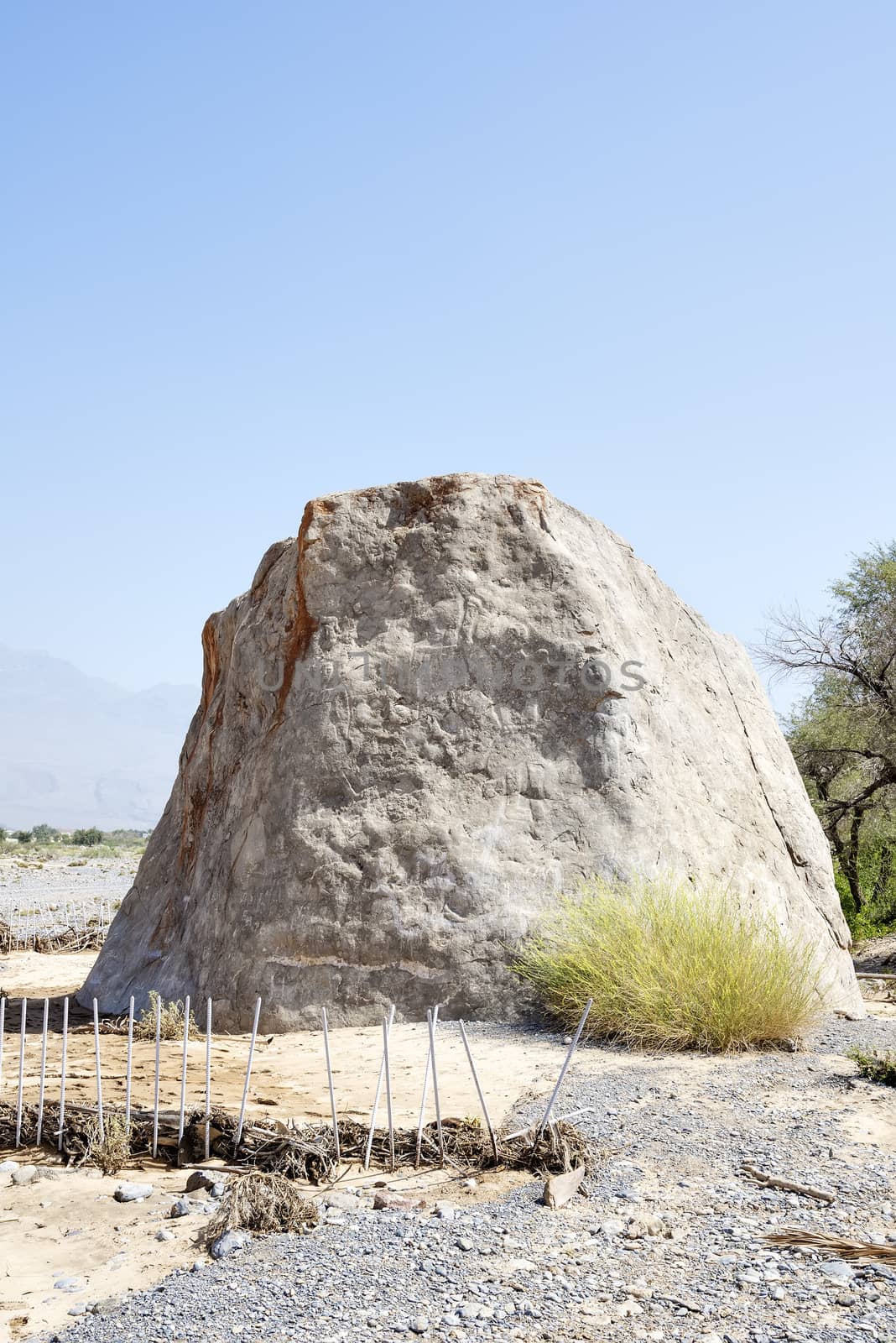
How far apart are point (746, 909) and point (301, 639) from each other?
11.6 feet

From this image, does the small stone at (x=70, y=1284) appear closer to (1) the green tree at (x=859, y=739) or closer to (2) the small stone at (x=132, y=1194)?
(2) the small stone at (x=132, y=1194)

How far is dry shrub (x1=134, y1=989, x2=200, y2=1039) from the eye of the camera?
6750 millimetres

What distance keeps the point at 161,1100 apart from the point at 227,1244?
1.65 m

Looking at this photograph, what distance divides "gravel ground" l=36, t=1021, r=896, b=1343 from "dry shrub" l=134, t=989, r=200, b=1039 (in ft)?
9.62

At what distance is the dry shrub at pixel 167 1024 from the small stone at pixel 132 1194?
7.22 ft

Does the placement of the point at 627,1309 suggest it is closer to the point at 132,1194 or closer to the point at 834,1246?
the point at 834,1246

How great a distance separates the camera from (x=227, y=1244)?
3.58 m

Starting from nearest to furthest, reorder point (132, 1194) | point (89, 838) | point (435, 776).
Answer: point (132, 1194) < point (435, 776) < point (89, 838)

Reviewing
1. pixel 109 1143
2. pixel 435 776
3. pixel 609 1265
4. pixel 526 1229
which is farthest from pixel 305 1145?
pixel 435 776

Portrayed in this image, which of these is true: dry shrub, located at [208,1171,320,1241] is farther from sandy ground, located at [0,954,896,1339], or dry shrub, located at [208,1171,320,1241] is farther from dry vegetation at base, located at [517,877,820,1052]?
dry vegetation at base, located at [517,877,820,1052]

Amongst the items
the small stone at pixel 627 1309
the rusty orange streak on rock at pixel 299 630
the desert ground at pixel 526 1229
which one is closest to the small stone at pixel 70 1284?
the desert ground at pixel 526 1229

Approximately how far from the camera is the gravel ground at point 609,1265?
120 inches

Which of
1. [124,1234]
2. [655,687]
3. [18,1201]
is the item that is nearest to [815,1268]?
[124,1234]

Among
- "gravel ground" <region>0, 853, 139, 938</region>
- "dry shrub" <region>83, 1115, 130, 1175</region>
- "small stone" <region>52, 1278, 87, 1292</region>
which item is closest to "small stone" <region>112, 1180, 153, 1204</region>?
"dry shrub" <region>83, 1115, 130, 1175</region>
